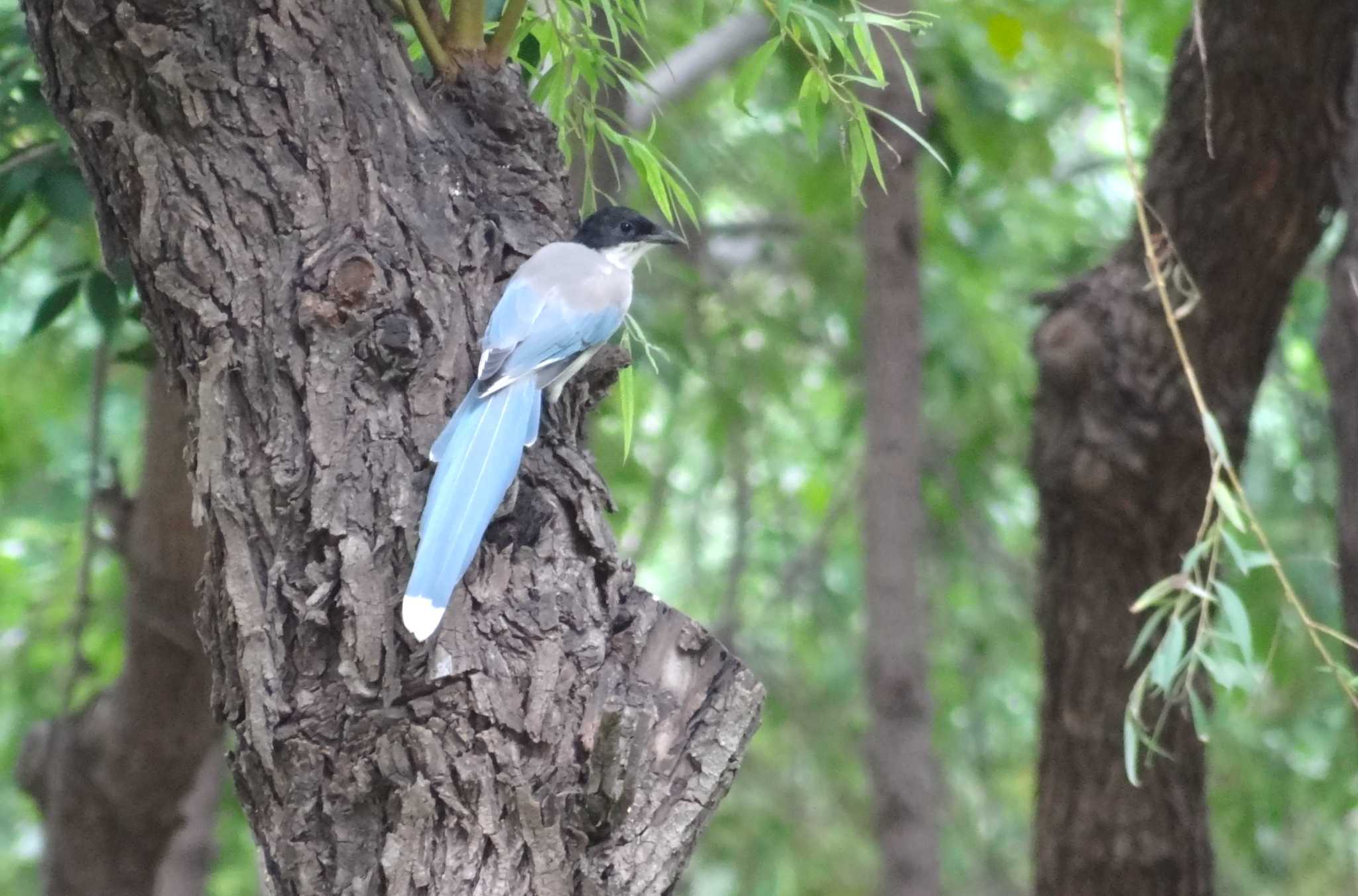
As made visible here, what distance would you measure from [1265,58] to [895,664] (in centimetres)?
183

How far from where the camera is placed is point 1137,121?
5551mm

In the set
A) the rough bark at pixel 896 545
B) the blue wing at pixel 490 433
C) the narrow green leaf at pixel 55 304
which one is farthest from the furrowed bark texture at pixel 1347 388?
the narrow green leaf at pixel 55 304

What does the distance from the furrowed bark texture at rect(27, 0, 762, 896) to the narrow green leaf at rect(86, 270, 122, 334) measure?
0.89m

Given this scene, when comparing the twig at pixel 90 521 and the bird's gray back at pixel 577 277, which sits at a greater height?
the bird's gray back at pixel 577 277

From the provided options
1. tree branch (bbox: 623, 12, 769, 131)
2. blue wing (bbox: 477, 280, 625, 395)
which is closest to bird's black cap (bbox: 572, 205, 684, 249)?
blue wing (bbox: 477, 280, 625, 395)

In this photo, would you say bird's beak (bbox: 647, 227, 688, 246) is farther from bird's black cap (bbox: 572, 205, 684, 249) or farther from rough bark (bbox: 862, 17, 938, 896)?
rough bark (bbox: 862, 17, 938, 896)

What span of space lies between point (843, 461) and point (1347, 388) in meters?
3.30

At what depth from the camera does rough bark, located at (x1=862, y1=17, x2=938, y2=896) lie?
13.6 feet

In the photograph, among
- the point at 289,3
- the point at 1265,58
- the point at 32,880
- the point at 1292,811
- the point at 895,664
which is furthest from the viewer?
the point at 32,880

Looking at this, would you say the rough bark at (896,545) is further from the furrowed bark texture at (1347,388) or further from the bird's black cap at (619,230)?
the bird's black cap at (619,230)

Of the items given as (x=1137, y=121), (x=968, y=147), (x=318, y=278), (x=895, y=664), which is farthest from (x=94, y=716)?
(x=1137, y=121)

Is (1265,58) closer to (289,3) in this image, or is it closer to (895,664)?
(895,664)

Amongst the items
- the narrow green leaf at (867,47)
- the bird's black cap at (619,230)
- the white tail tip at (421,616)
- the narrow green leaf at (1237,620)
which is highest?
the narrow green leaf at (867,47)

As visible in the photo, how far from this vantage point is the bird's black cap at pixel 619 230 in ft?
7.82
